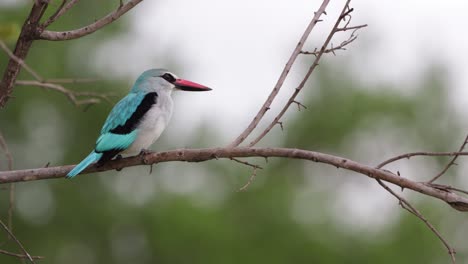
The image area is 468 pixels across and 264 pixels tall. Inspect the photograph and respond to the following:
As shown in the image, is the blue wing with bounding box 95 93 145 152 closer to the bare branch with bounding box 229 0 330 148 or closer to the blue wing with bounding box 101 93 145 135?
the blue wing with bounding box 101 93 145 135

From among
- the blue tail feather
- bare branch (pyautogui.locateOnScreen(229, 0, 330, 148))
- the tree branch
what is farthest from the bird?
bare branch (pyautogui.locateOnScreen(229, 0, 330, 148))

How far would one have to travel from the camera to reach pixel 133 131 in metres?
6.42

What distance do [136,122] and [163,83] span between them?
2.72 feet

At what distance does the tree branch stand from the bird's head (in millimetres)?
1618

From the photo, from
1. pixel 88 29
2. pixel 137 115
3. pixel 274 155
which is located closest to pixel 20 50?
pixel 88 29

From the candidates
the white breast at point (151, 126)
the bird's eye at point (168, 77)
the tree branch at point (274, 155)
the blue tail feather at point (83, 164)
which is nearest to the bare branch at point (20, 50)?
the tree branch at point (274, 155)

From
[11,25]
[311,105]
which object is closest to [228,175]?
[311,105]

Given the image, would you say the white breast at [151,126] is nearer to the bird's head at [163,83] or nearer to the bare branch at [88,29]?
the bird's head at [163,83]

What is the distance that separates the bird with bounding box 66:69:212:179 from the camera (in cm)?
608

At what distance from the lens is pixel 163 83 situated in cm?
726

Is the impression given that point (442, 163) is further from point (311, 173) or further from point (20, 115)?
point (20, 115)

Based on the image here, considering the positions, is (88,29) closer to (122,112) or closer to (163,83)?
(122,112)

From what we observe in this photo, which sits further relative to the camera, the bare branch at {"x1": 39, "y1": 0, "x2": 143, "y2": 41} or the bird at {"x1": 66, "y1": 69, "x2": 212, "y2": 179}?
the bird at {"x1": 66, "y1": 69, "x2": 212, "y2": 179}

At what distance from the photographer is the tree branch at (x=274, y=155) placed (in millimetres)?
4879
